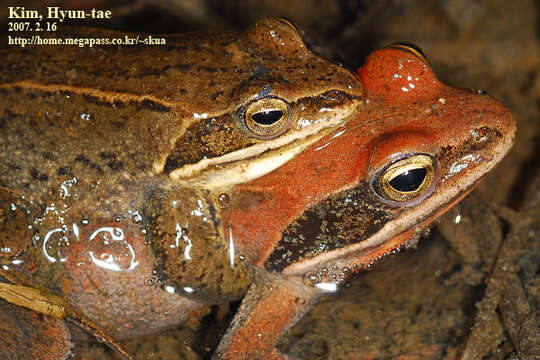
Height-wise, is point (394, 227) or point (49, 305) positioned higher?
point (394, 227)

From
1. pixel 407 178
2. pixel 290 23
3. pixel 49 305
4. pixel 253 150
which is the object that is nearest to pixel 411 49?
pixel 290 23

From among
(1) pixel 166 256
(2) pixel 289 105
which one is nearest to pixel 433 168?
(2) pixel 289 105

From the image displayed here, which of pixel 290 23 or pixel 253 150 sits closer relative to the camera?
pixel 253 150

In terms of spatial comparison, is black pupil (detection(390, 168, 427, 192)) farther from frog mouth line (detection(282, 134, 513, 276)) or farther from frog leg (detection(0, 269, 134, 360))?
frog leg (detection(0, 269, 134, 360))

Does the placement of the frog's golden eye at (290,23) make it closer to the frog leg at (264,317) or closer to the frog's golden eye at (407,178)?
the frog's golden eye at (407,178)

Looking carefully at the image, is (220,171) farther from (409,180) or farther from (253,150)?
(409,180)

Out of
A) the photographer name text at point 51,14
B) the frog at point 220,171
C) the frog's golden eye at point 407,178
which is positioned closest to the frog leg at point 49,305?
the frog at point 220,171

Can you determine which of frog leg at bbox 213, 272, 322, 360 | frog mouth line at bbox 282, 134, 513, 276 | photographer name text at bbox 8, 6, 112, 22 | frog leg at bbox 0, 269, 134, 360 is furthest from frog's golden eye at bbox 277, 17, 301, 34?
photographer name text at bbox 8, 6, 112, 22

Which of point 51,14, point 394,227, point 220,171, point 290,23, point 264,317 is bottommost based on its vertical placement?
point 264,317
